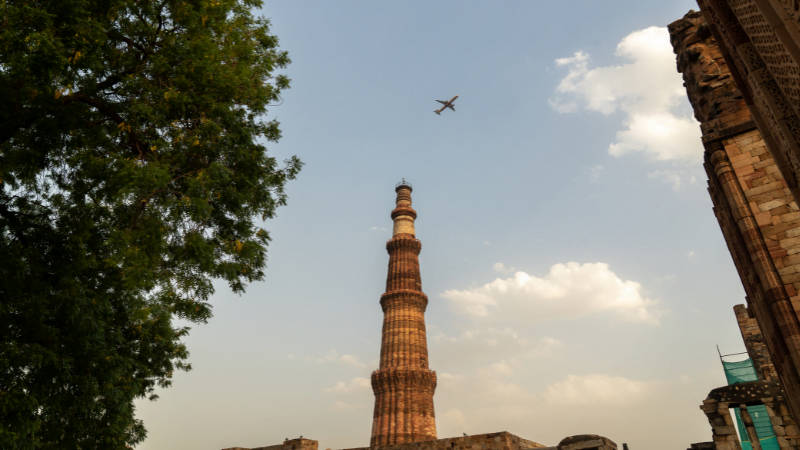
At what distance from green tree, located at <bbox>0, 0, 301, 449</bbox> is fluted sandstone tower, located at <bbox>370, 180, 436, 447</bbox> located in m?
14.8

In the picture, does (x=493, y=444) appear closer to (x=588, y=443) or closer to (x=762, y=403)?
(x=588, y=443)

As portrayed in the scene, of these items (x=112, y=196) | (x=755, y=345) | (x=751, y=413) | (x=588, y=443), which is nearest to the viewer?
(x=112, y=196)

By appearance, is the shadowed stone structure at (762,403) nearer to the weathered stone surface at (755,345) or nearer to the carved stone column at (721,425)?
the carved stone column at (721,425)

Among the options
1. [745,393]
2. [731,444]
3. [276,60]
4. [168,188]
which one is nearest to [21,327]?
[168,188]

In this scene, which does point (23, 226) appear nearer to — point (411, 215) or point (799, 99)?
point (799, 99)

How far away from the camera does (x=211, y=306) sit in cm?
773

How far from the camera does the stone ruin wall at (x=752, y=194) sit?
6906 millimetres

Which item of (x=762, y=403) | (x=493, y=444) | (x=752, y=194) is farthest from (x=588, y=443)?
(x=752, y=194)

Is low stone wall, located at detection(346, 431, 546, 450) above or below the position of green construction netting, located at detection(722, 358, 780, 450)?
below

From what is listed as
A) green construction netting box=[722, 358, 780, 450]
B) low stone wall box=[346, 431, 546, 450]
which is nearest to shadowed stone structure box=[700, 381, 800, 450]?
green construction netting box=[722, 358, 780, 450]

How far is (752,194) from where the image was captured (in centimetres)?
768

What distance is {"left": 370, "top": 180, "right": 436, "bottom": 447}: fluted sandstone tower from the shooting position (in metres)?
21.5

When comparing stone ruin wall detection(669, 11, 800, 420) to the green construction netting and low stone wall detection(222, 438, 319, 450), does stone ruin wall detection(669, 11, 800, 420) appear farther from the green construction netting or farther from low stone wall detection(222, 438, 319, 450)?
low stone wall detection(222, 438, 319, 450)

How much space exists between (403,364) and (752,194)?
1780 cm
